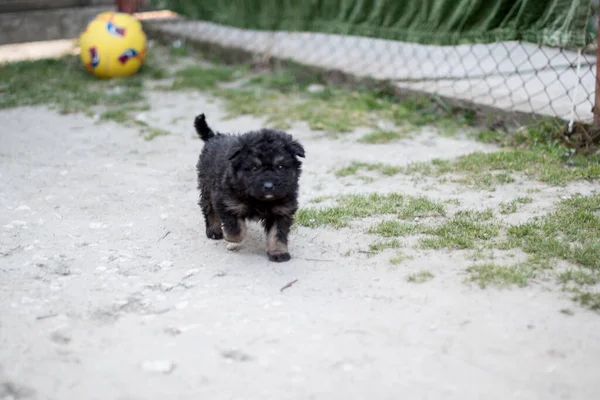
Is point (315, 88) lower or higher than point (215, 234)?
lower

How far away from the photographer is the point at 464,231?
4.48 m

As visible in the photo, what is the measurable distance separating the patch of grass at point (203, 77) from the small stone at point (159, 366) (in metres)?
6.25

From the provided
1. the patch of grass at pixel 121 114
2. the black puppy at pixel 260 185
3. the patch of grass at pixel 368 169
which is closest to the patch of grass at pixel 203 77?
the patch of grass at pixel 121 114

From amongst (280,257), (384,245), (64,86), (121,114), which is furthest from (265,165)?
(64,86)

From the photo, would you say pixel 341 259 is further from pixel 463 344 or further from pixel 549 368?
pixel 549 368

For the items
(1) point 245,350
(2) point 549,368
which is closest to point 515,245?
(2) point 549,368

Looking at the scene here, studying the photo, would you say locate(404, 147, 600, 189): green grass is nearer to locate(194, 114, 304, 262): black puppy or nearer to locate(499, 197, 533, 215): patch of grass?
locate(499, 197, 533, 215): patch of grass

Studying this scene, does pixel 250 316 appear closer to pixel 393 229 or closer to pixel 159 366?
pixel 159 366

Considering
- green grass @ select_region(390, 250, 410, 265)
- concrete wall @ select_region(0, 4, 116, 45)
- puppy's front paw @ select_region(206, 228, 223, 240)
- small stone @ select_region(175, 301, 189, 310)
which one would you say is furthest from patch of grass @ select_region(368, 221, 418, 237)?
concrete wall @ select_region(0, 4, 116, 45)

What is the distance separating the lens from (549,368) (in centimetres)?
300

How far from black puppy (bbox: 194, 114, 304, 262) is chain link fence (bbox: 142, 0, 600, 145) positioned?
2.90 meters

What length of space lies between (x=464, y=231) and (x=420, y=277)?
0.72 meters

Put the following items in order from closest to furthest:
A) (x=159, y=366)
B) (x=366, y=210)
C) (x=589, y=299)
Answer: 1. (x=159, y=366)
2. (x=589, y=299)
3. (x=366, y=210)

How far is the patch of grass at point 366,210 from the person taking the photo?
15.9 feet
